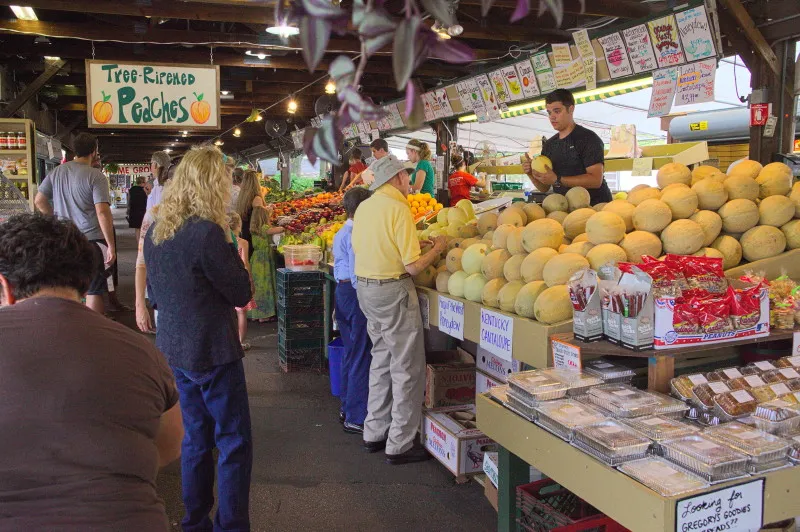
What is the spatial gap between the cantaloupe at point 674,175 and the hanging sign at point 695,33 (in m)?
2.68

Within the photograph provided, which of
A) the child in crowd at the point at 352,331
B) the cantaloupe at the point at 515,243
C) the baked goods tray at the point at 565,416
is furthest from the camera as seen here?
the child in crowd at the point at 352,331

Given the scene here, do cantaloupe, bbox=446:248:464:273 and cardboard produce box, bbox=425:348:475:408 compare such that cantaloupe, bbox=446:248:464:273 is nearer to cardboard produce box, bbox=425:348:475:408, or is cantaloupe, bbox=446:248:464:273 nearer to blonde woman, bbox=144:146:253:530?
cardboard produce box, bbox=425:348:475:408

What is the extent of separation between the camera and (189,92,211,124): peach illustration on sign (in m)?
7.00

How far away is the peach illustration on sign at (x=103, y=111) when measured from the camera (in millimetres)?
6668

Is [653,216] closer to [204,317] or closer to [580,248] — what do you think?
[580,248]

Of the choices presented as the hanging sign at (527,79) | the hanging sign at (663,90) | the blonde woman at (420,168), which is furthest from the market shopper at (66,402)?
the hanging sign at (527,79)

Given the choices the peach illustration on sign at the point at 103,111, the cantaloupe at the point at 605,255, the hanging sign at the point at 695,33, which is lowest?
the cantaloupe at the point at 605,255

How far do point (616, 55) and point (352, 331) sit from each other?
3.91 metres

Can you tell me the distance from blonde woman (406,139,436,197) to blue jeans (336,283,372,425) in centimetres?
344

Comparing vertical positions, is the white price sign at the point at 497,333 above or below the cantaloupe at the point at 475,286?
below

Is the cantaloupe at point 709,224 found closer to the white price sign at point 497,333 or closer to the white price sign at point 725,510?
the white price sign at point 497,333

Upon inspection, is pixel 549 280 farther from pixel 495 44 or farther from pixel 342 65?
pixel 495 44

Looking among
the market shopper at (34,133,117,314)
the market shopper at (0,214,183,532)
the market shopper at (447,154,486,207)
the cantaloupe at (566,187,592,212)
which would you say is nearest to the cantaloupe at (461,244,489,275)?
the cantaloupe at (566,187,592,212)

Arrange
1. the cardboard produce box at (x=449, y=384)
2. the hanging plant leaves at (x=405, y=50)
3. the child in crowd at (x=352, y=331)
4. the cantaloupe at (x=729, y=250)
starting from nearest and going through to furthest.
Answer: the hanging plant leaves at (x=405, y=50), the cantaloupe at (x=729, y=250), the cardboard produce box at (x=449, y=384), the child in crowd at (x=352, y=331)
